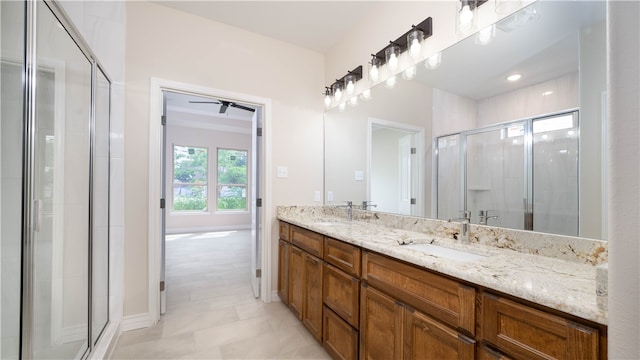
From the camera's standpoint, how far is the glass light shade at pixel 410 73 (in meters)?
1.95

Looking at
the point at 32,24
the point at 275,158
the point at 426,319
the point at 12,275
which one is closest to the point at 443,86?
the point at 426,319

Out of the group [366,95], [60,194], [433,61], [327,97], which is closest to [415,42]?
[433,61]

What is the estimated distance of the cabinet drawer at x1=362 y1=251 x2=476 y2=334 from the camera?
94 cm

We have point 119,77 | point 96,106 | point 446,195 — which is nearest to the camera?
point 446,195

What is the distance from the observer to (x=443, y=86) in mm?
1772

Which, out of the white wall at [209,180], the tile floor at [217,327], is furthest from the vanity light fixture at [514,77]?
the white wall at [209,180]

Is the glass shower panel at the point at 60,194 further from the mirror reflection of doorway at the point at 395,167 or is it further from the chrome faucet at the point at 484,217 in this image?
the chrome faucet at the point at 484,217

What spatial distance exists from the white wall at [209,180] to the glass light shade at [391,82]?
5.57 m

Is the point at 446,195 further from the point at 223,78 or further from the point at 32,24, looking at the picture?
the point at 32,24

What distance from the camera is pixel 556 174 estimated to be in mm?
1218

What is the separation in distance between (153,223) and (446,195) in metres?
2.40

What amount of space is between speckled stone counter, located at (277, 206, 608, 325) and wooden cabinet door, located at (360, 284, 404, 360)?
10.1 inches

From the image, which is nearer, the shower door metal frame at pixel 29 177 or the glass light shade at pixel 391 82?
A: the shower door metal frame at pixel 29 177

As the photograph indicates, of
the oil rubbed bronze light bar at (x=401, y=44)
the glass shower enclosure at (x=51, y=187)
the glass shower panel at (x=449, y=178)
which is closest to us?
the glass shower enclosure at (x=51, y=187)
